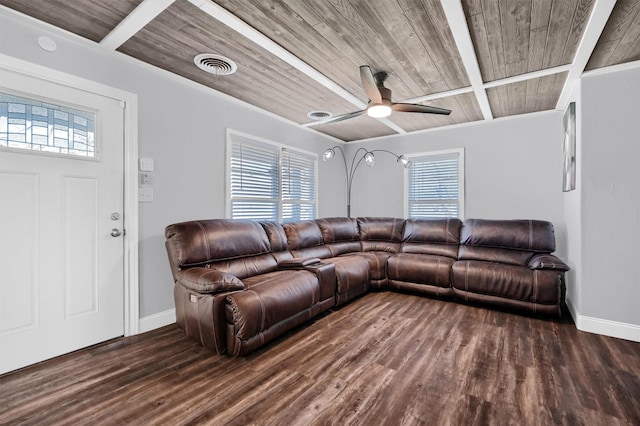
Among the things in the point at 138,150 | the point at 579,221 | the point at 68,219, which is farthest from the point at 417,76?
the point at 68,219

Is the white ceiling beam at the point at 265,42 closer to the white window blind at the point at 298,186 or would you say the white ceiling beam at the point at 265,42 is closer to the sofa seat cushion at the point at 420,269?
the white window blind at the point at 298,186

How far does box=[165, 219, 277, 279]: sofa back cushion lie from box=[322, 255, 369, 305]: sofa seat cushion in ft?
2.52

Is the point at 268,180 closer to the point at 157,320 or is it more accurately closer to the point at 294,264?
the point at 294,264

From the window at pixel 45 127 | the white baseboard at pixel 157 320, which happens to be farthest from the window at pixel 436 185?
the window at pixel 45 127

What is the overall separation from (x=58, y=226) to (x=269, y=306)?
1750 mm

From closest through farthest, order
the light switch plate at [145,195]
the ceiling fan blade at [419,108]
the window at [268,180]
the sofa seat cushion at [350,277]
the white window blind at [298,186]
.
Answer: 1. the light switch plate at [145,195]
2. the ceiling fan blade at [419,108]
3. the sofa seat cushion at [350,277]
4. the window at [268,180]
5. the white window blind at [298,186]

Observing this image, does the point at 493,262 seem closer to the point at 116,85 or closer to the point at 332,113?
the point at 332,113

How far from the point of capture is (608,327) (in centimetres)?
261

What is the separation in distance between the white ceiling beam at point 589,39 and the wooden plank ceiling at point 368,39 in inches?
0.4

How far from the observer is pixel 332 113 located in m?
3.99

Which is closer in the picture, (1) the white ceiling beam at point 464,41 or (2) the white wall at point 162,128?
(1) the white ceiling beam at point 464,41

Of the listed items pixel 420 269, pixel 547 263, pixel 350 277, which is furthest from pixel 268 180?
pixel 547 263

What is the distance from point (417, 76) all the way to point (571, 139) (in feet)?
6.28

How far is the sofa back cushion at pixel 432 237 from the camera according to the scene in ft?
13.3
